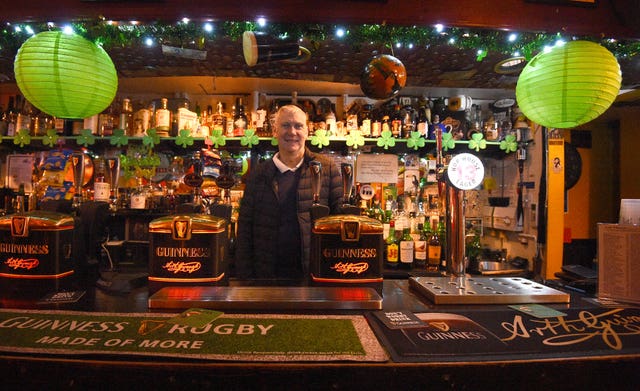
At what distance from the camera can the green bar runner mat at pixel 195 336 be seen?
622 millimetres

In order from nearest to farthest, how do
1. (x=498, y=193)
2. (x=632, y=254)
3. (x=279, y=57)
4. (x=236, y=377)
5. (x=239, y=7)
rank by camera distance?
(x=236, y=377)
(x=632, y=254)
(x=239, y=7)
(x=279, y=57)
(x=498, y=193)

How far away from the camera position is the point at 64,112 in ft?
5.20

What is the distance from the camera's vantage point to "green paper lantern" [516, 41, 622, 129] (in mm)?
1353

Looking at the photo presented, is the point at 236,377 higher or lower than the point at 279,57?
lower

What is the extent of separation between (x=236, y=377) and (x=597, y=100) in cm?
178

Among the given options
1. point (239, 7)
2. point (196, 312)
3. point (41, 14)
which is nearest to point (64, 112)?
point (41, 14)

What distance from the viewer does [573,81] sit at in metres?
1.37

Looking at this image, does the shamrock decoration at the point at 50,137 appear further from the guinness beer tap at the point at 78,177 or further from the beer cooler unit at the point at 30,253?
the beer cooler unit at the point at 30,253

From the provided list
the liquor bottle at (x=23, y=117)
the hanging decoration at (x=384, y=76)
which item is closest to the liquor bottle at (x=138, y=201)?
the liquor bottle at (x=23, y=117)

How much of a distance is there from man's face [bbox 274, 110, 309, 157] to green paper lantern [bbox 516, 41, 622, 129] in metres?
1.21

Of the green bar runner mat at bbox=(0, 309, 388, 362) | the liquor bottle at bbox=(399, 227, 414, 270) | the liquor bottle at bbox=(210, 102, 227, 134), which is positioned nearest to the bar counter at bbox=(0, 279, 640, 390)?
the green bar runner mat at bbox=(0, 309, 388, 362)

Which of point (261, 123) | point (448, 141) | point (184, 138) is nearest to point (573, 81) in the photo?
point (448, 141)

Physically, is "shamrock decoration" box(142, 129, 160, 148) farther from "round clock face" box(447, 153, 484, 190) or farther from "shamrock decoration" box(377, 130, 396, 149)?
"round clock face" box(447, 153, 484, 190)

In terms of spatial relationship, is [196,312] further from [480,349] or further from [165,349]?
[480,349]
